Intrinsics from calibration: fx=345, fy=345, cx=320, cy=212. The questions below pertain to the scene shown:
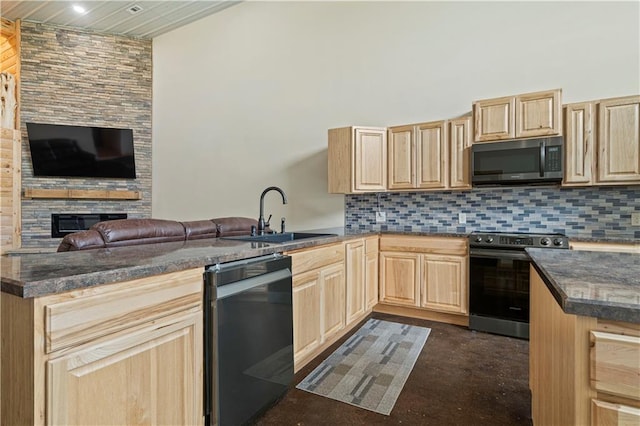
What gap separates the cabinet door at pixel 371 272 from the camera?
3.47 m

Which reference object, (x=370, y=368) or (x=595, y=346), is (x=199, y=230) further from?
(x=595, y=346)

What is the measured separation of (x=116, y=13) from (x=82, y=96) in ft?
5.08

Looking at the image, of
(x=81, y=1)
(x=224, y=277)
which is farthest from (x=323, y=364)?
(x=81, y=1)

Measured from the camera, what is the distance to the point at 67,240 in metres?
1.88

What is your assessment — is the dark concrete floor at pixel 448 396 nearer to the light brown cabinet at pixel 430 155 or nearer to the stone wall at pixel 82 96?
the light brown cabinet at pixel 430 155

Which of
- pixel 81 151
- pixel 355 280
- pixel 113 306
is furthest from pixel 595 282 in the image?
pixel 81 151

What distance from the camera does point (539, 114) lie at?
3.06 m

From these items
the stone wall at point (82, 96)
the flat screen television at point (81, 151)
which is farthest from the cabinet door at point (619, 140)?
the flat screen television at point (81, 151)

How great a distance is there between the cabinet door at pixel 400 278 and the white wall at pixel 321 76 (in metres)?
1.09

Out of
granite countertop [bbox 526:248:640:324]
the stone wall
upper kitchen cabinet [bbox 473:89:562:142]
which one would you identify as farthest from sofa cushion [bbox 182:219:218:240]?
the stone wall

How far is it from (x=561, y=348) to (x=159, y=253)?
1660 millimetres

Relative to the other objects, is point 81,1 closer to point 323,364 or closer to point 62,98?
point 62,98

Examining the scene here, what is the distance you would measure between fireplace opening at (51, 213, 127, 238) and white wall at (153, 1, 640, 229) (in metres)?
0.98

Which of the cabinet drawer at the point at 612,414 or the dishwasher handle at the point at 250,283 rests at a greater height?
the dishwasher handle at the point at 250,283
